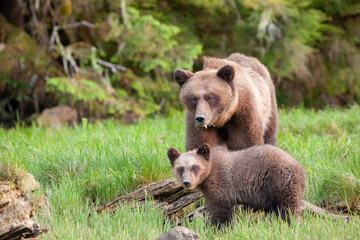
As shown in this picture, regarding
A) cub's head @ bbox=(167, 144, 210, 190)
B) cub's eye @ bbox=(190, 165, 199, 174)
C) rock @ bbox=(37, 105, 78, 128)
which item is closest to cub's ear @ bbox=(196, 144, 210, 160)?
cub's head @ bbox=(167, 144, 210, 190)

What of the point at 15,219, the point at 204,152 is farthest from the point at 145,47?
the point at 15,219

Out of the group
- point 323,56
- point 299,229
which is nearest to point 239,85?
point 299,229

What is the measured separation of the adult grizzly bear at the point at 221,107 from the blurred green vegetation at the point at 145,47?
20.0ft

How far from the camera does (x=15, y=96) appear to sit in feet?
42.7

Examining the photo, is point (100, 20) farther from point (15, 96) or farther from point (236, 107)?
point (236, 107)

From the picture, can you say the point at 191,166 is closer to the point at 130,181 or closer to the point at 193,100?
the point at 193,100

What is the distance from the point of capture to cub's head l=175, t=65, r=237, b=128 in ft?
18.1

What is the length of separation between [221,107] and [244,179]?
876 millimetres

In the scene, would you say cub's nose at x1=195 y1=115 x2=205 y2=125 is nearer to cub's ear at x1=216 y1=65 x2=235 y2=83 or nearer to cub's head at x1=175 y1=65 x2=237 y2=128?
cub's head at x1=175 y1=65 x2=237 y2=128

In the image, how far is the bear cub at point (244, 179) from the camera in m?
5.00

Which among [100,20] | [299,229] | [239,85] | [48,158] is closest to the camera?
[299,229]

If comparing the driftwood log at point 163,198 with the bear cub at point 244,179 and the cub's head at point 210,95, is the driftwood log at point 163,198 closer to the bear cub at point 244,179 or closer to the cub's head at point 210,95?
the bear cub at point 244,179

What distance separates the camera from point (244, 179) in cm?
521

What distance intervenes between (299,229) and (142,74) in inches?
411
